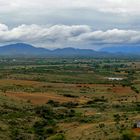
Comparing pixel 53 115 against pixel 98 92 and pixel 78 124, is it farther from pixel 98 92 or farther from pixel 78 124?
pixel 98 92

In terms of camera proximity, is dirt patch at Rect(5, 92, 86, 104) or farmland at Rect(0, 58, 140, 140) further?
dirt patch at Rect(5, 92, 86, 104)

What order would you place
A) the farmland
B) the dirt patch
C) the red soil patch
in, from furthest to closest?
the red soil patch
the dirt patch
the farmland

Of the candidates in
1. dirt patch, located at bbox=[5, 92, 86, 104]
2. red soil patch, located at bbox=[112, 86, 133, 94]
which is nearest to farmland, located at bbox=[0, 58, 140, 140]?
dirt patch, located at bbox=[5, 92, 86, 104]

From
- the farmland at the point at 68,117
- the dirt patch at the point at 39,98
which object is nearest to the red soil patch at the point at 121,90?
the farmland at the point at 68,117

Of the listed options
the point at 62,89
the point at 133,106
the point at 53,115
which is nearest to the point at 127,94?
the point at 62,89

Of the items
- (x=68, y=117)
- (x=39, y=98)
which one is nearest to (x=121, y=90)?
(x=39, y=98)

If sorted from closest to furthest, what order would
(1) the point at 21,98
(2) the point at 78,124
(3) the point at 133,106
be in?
1. (2) the point at 78,124
2. (3) the point at 133,106
3. (1) the point at 21,98

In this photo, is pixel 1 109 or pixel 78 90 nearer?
pixel 1 109

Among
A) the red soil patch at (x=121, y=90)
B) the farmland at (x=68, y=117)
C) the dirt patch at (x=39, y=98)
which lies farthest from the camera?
the red soil patch at (x=121, y=90)

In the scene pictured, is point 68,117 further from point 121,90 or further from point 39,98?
point 121,90

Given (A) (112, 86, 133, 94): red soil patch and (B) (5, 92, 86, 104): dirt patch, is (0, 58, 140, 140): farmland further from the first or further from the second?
(A) (112, 86, 133, 94): red soil patch

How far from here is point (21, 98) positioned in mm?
101125

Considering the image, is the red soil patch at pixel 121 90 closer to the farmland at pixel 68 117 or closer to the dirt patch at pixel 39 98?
the farmland at pixel 68 117

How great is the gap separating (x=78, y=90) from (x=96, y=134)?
233 feet
